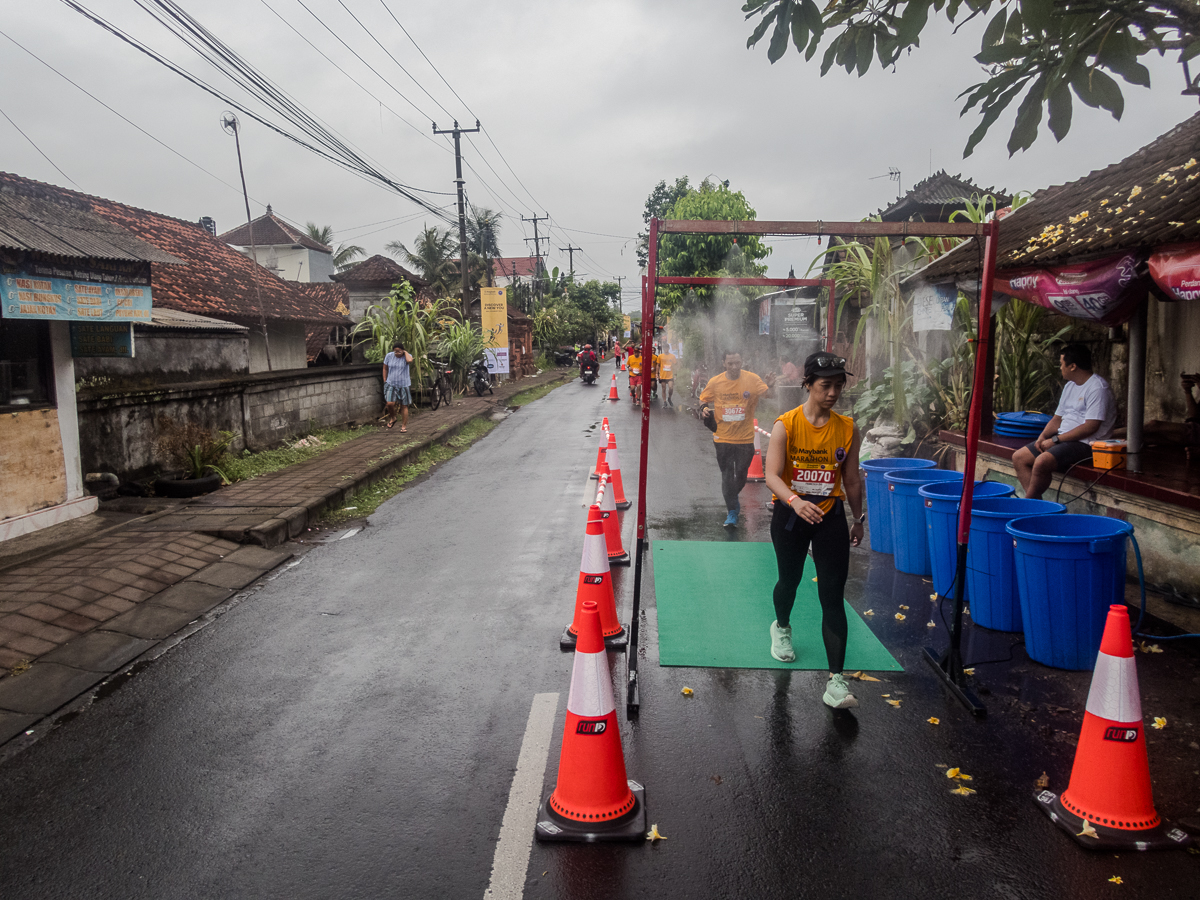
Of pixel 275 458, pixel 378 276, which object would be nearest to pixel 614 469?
pixel 275 458

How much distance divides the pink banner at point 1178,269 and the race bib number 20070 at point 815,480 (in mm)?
2723

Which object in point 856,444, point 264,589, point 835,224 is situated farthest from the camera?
point 264,589

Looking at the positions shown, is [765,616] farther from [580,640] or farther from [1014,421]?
Result: [1014,421]

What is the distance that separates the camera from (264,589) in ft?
22.1

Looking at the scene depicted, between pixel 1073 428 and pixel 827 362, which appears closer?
pixel 827 362

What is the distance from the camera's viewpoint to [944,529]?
5910mm

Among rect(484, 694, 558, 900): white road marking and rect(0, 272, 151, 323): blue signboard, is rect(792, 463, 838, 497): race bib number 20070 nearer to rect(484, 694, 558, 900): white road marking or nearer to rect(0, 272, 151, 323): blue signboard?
rect(484, 694, 558, 900): white road marking

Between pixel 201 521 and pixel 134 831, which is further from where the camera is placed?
pixel 201 521

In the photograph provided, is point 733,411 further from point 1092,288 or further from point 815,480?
point 815,480

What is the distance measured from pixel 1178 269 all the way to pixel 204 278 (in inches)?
697

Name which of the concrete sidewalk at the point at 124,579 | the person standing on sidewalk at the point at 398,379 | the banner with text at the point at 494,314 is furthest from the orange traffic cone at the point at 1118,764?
the banner with text at the point at 494,314

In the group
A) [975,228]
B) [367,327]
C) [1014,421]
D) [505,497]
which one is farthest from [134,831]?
[367,327]

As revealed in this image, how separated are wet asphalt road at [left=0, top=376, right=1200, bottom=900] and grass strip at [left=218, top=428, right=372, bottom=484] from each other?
17.9 feet

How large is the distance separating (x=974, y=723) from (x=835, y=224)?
9.51ft
